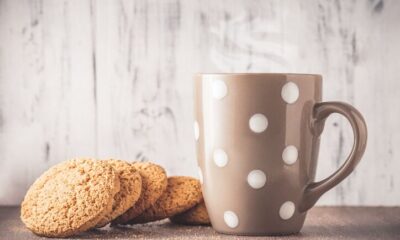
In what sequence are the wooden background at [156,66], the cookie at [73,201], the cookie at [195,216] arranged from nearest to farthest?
the cookie at [73,201]
the cookie at [195,216]
the wooden background at [156,66]

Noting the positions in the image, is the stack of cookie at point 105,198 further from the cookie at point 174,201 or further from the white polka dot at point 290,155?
the white polka dot at point 290,155

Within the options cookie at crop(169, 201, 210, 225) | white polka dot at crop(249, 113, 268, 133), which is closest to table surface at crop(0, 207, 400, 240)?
cookie at crop(169, 201, 210, 225)

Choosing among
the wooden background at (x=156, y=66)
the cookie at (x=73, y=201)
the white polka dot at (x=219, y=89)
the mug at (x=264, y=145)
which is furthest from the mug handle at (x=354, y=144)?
the wooden background at (x=156, y=66)

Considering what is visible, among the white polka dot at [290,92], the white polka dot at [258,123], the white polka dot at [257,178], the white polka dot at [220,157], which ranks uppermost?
the white polka dot at [290,92]

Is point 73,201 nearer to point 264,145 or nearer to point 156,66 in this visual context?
point 264,145

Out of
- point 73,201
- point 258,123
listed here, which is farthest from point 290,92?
point 73,201

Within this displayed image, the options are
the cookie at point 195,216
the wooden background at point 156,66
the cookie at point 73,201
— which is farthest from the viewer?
the wooden background at point 156,66

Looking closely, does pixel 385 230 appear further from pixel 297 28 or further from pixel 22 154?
pixel 22 154
